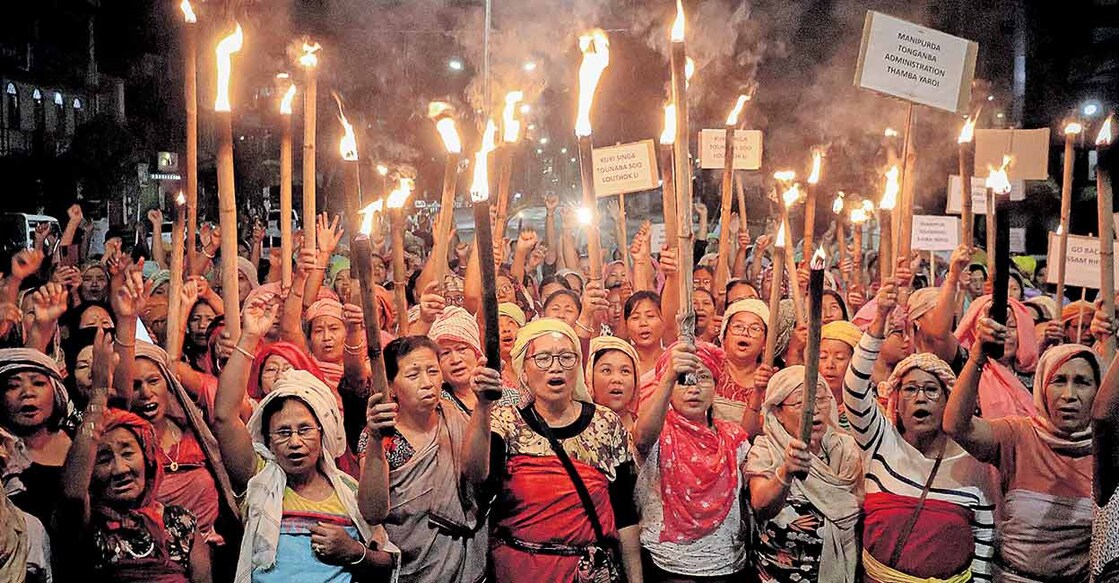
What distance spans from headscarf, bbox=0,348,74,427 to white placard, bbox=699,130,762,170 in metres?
4.81

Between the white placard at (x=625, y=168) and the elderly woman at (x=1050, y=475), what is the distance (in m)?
2.96

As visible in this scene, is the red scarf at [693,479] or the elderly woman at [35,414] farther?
the red scarf at [693,479]

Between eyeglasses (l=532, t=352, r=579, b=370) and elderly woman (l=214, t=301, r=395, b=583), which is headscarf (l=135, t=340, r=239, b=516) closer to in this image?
elderly woman (l=214, t=301, r=395, b=583)

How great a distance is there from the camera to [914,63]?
503cm

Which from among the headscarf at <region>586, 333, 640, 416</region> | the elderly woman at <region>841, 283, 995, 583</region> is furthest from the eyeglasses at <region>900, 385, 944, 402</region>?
the headscarf at <region>586, 333, 640, 416</region>

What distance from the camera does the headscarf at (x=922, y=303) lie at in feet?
17.3

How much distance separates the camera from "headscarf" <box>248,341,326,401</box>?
14.4 feet

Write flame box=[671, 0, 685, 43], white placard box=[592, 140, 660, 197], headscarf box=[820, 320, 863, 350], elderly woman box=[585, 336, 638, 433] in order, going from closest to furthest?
flame box=[671, 0, 685, 43] → elderly woman box=[585, 336, 638, 433] → headscarf box=[820, 320, 863, 350] → white placard box=[592, 140, 660, 197]

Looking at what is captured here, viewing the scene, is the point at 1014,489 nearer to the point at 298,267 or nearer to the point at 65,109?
the point at 298,267

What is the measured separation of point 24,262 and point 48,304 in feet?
2.77

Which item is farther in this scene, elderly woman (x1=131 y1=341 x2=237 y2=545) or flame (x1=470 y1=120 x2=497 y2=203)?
elderly woman (x1=131 y1=341 x2=237 y2=545)

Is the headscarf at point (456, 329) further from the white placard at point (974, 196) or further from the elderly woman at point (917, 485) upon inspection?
the white placard at point (974, 196)

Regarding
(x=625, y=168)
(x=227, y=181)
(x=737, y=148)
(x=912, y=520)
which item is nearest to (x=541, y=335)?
(x=227, y=181)

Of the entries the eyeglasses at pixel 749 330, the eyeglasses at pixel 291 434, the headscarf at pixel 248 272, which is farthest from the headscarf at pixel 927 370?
the headscarf at pixel 248 272
